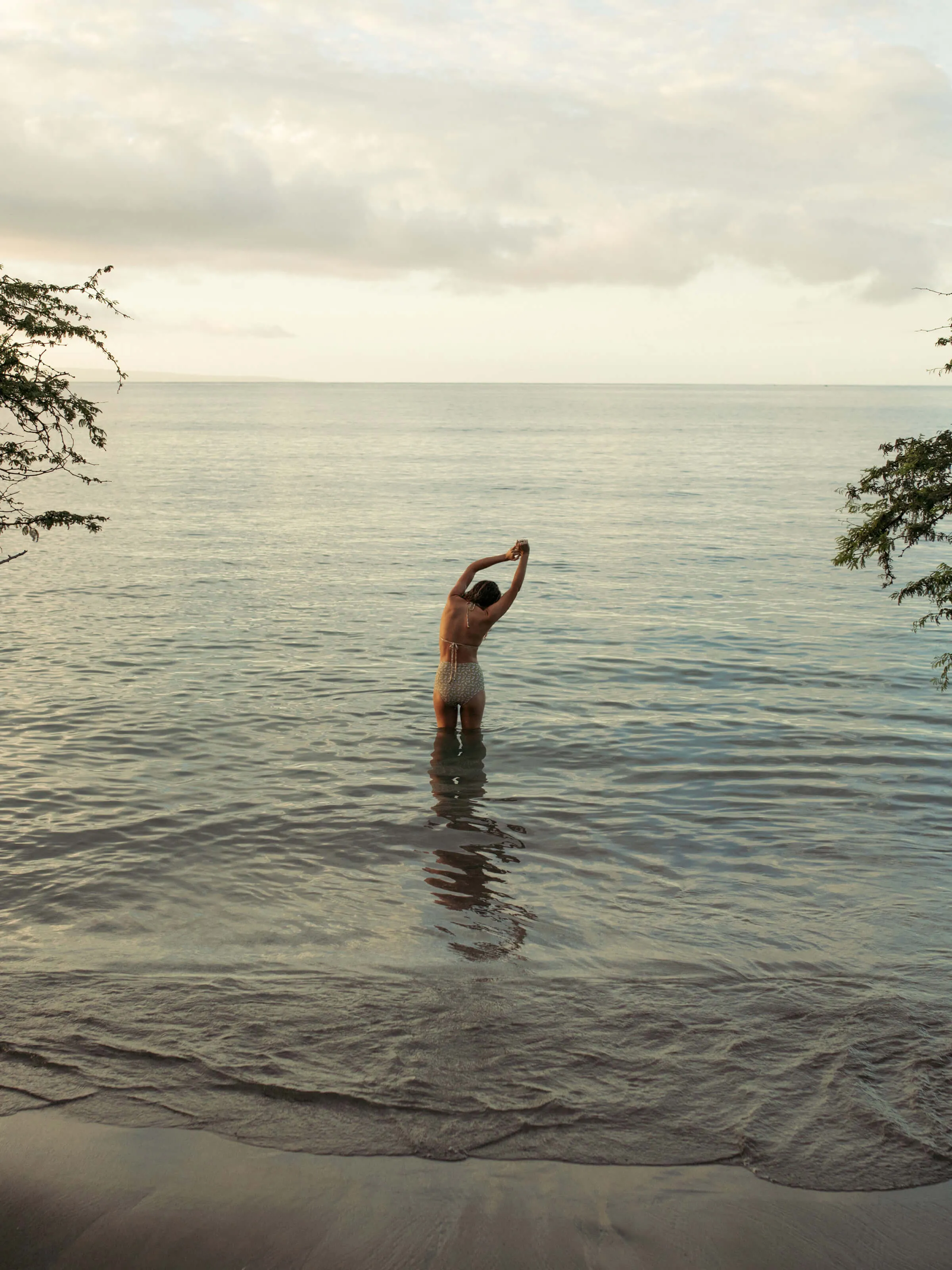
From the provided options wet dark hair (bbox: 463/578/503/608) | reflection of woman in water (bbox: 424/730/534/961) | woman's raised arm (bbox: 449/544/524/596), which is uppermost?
woman's raised arm (bbox: 449/544/524/596)

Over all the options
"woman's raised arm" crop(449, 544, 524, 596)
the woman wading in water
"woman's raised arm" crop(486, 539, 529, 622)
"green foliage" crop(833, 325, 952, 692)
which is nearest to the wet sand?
"green foliage" crop(833, 325, 952, 692)

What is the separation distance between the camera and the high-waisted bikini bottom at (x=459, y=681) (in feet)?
38.2

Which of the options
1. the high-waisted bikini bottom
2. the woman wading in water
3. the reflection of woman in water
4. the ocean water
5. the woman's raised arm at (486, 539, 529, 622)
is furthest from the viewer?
the high-waisted bikini bottom

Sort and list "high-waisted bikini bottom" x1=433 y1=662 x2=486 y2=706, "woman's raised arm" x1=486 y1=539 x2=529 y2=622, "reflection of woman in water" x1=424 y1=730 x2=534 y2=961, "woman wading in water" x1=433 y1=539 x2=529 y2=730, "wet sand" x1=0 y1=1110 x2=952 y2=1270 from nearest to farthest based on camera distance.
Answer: "wet sand" x1=0 y1=1110 x2=952 y2=1270 < "reflection of woman in water" x1=424 y1=730 x2=534 y2=961 < "woman's raised arm" x1=486 y1=539 x2=529 y2=622 < "woman wading in water" x1=433 y1=539 x2=529 y2=730 < "high-waisted bikini bottom" x1=433 y1=662 x2=486 y2=706

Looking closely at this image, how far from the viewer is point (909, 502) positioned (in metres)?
7.51

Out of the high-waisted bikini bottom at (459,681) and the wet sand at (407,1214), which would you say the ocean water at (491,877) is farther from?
the high-waisted bikini bottom at (459,681)

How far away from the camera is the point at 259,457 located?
68.1 m

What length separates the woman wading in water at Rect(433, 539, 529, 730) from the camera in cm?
1105

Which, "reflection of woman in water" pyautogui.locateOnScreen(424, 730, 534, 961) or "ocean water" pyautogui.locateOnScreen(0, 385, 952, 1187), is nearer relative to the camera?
"ocean water" pyautogui.locateOnScreen(0, 385, 952, 1187)

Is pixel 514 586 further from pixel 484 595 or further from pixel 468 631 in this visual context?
pixel 468 631

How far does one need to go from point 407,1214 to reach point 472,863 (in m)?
4.58

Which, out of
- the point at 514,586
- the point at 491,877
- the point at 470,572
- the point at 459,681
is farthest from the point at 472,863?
the point at 470,572

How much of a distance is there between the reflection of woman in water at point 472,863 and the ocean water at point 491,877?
0.13ft

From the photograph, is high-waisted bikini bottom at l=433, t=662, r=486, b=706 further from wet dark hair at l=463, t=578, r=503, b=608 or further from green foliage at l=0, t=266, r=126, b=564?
green foliage at l=0, t=266, r=126, b=564
